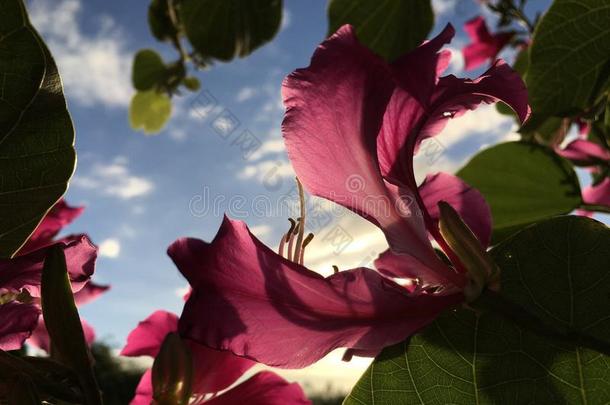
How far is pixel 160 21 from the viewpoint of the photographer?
1.79m

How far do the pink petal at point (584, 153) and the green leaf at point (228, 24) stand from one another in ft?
2.15

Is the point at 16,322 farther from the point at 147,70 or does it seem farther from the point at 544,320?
the point at 147,70

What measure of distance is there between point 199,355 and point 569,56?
73 centimetres

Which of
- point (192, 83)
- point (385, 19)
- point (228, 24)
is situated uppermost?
point (192, 83)

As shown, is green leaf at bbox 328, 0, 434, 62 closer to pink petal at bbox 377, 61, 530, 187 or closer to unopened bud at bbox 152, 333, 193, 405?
pink petal at bbox 377, 61, 530, 187

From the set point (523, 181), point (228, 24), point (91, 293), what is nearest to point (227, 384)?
point (91, 293)

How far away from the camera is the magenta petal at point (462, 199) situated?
60cm

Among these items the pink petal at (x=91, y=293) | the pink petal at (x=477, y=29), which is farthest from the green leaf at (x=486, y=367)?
the pink petal at (x=477, y=29)

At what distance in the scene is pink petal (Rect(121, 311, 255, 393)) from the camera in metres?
0.55

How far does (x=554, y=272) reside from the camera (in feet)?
1.47

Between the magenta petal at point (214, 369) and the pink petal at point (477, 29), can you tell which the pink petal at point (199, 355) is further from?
the pink petal at point (477, 29)

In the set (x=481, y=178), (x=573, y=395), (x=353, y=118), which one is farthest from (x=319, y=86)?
(x=481, y=178)

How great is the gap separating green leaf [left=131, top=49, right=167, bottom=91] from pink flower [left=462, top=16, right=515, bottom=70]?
103cm

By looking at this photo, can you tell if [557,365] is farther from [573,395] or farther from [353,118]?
[353,118]
